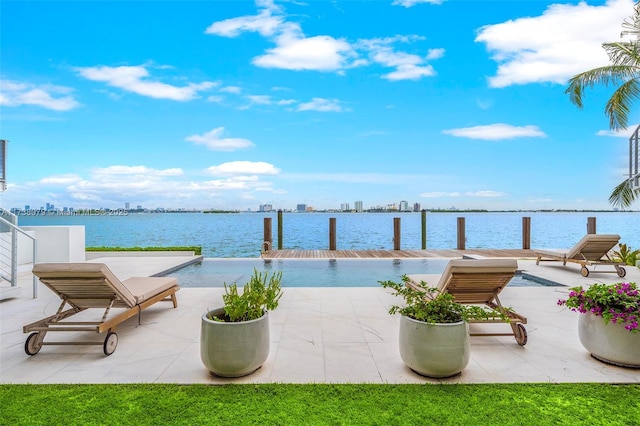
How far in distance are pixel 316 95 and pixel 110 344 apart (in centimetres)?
2319

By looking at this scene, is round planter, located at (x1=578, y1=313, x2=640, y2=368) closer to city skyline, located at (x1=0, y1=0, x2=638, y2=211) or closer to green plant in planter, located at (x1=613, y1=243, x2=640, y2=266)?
green plant in planter, located at (x1=613, y1=243, x2=640, y2=266)

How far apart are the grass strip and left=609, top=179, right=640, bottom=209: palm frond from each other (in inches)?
486

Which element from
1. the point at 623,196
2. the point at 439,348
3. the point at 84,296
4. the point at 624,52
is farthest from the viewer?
the point at 623,196

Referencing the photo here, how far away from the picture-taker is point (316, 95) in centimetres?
2497

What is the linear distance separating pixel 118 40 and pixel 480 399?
57.5ft

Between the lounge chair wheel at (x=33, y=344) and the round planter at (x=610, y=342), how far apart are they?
17.2ft

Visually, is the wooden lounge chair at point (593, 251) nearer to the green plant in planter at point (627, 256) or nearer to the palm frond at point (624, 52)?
the green plant in planter at point (627, 256)

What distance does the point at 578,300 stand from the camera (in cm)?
348

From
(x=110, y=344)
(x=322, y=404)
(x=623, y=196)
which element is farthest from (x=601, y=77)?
(x=110, y=344)

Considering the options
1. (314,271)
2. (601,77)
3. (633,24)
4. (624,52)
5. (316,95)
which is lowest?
(314,271)

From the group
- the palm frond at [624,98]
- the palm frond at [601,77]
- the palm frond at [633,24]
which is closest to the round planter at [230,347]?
the palm frond at [601,77]

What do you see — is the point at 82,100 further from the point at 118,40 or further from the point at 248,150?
the point at 248,150

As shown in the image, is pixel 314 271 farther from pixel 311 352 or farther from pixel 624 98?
pixel 624 98

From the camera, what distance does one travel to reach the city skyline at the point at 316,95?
12891mm
